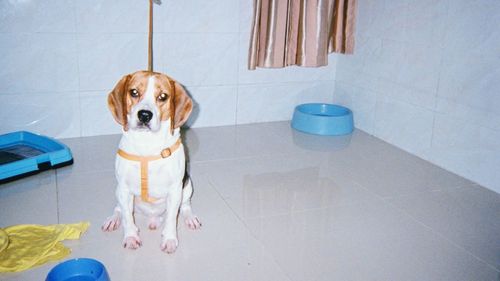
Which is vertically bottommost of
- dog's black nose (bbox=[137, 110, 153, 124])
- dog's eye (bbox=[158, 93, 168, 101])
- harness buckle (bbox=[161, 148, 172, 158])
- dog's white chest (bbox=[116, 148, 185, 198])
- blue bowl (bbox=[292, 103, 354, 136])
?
blue bowl (bbox=[292, 103, 354, 136])

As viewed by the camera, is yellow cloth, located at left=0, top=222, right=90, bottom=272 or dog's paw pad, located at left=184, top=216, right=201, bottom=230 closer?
yellow cloth, located at left=0, top=222, right=90, bottom=272

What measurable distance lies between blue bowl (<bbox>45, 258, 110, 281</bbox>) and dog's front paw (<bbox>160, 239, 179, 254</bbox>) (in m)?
0.34

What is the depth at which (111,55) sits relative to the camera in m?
3.02

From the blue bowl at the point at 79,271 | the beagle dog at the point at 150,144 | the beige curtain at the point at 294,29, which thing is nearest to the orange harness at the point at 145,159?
the beagle dog at the point at 150,144

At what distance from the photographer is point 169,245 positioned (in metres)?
1.79

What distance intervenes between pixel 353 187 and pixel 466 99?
32.7 inches

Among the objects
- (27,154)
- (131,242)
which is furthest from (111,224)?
(27,154)

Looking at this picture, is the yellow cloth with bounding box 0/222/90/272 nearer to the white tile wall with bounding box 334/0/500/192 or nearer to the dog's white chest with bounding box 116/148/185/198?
the dog's white chest with bounding box 116/148/185/198

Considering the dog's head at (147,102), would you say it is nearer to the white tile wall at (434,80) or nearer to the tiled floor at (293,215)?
the tiled floor at (293,215)

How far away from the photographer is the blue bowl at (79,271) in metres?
1.45

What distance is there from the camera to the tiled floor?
1729 millimetres

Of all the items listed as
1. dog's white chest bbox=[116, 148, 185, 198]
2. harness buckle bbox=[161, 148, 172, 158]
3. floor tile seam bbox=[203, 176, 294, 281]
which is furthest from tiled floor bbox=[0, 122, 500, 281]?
harness buckle bbox=[161, 148, 172, 158]

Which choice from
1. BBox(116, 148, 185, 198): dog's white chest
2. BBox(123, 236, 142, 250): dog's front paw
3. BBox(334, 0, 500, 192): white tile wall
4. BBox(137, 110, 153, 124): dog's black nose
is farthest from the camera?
BBox(334, 0, 500, 192): white tile wall

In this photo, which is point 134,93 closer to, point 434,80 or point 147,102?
point 147,102
